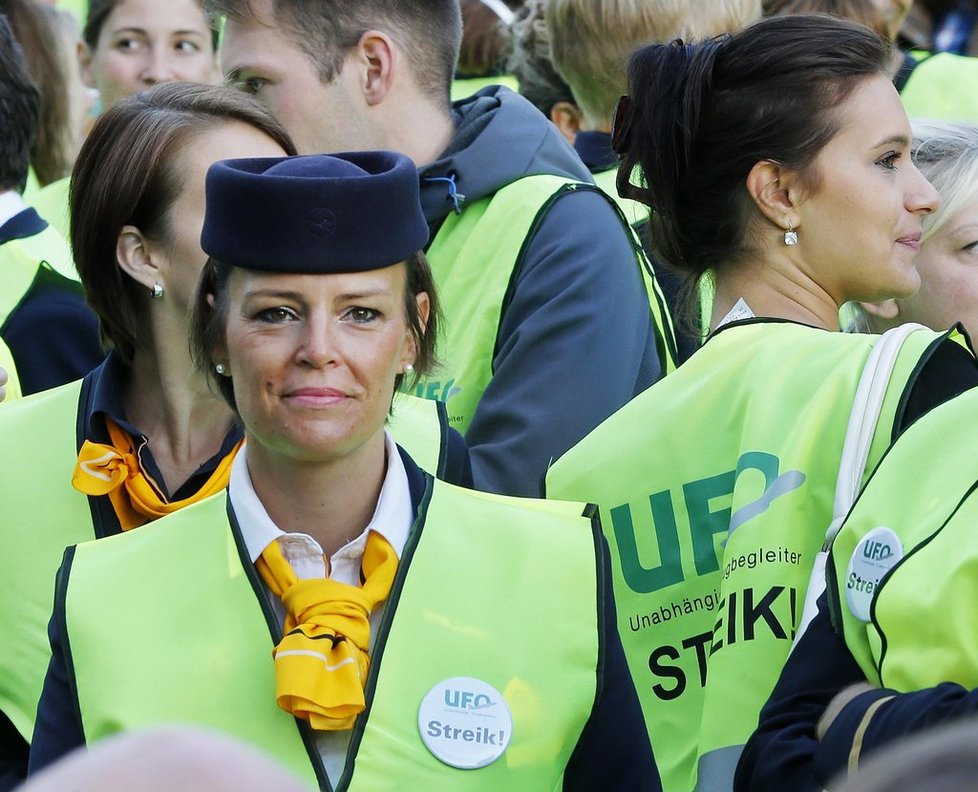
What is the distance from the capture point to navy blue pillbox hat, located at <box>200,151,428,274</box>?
2.61m

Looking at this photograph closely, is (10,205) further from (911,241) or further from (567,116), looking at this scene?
(911,241)

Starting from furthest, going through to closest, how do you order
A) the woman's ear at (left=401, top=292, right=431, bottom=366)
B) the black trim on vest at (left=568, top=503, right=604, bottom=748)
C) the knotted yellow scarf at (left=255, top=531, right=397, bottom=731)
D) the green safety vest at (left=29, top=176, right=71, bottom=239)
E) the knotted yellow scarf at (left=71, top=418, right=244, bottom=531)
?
the green safety vest at (left=29, top=176, right=71, bottom=239) → the knotted yellow scarf at (left=71, top=418, right=244, bottom=531) → the woman's ear at (left=401, top=292, right=431, bottom=366) → the black trim on vest at (left=568, top=503, right=604, bottom=748) → the knotted yellow scarf at (left=255, top=531, right=397, bottom=731)

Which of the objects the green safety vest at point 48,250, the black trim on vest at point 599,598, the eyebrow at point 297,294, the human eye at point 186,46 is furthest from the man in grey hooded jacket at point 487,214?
the human eye at point 186,46

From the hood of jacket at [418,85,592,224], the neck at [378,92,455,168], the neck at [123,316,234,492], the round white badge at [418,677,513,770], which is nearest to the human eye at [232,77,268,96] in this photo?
the neck at [378,92,455,168]

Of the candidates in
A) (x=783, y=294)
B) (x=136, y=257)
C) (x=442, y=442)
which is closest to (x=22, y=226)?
(x=136, y=257)

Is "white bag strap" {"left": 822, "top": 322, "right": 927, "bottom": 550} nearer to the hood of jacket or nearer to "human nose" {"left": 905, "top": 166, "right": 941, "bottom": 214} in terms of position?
"human nose" {"left": 905, "top": 166, "right": 941, "bottom": 214}

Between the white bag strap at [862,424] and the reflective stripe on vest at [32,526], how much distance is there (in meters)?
1.32

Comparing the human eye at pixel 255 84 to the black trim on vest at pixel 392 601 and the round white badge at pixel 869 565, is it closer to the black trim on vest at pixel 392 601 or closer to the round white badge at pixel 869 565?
the black trim on vest at pixel 392 601

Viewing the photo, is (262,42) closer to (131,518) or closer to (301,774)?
(131,518)

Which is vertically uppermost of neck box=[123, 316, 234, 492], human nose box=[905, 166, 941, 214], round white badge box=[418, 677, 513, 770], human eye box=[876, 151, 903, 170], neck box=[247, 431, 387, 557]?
human eye box=[876, 151, 903, 170]

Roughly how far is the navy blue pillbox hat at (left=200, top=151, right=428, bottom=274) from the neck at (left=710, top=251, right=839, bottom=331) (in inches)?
32.1

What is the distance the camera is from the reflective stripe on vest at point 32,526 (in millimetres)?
2957

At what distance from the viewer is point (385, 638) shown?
253 centimetres

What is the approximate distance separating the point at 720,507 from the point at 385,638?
2.34 ft
